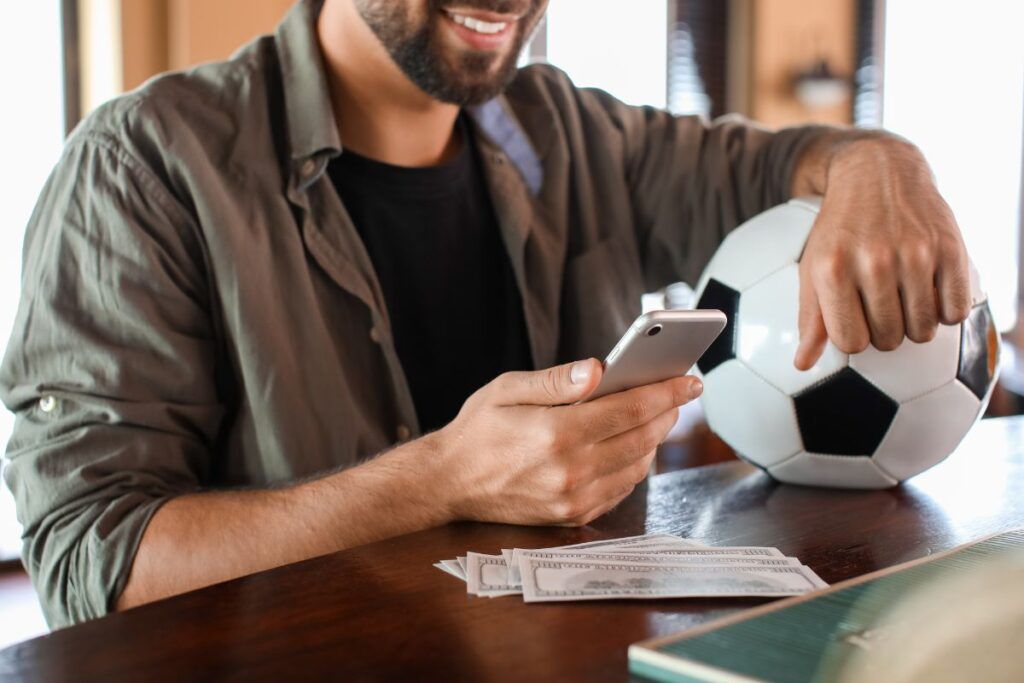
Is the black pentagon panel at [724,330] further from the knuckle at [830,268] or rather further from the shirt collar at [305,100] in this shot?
the shirt collar at [305,100]

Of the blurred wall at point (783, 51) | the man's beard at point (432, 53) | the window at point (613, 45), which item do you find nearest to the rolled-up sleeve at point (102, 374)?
the man's beard at point (432, 53)

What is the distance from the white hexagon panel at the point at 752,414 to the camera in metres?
1.06

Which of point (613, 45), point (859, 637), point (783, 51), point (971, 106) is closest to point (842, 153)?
point (859, 637)

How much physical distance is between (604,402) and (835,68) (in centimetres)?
514

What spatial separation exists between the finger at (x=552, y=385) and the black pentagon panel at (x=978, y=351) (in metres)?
0.43

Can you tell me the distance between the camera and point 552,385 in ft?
2.83

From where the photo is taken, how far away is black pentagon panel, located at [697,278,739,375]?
43.3 inches

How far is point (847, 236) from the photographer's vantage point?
1.04 metres

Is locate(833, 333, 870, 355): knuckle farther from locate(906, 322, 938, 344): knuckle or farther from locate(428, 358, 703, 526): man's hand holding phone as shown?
locate(428, 358, 703, 526): man's hand holding phone

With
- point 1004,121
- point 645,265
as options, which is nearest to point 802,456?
point 645,265

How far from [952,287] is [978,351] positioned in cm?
10

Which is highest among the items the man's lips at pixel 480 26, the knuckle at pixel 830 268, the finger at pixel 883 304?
the man's lips at pixel 480 26

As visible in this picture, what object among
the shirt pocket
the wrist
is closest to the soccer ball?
the wrist

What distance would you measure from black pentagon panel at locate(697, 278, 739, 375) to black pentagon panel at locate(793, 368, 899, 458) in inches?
3.6
